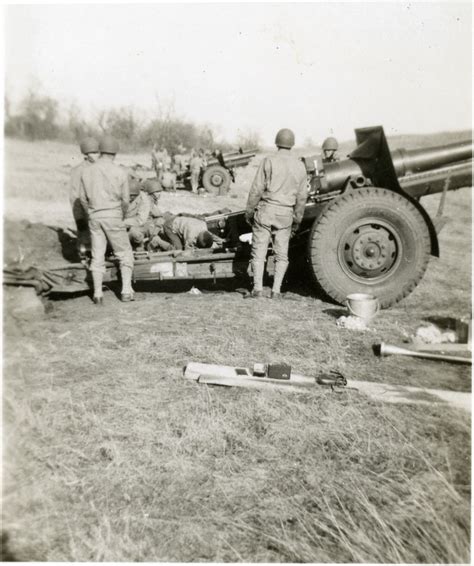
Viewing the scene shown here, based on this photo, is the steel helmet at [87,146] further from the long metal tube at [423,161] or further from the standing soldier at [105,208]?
the long metal tube at [423,161]

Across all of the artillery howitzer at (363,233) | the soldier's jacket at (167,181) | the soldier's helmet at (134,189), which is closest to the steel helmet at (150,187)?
the soldier's helmet at (134,189)

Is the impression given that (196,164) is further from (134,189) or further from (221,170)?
(134,189)

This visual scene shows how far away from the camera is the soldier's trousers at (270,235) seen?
5.49 metres

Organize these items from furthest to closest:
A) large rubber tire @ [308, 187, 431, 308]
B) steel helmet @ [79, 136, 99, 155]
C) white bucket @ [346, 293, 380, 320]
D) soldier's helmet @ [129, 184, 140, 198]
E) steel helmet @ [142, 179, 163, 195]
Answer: steel helmet @ [142, 179, 163, 195], soldier's helmet @ [129, 184, 140, 198], steel helmet @ [79, 136, 99, 155], large rubber tire @ [308, 187, 431, 308], white bucket @ [346, 293, 380, 320]

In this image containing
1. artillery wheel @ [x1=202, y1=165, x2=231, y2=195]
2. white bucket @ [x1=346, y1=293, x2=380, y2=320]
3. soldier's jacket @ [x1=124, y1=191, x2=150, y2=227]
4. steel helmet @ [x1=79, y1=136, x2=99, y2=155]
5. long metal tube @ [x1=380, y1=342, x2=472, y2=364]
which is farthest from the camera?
artillery wheel @ [x1=202, y1=165, x2=231, y2=195]

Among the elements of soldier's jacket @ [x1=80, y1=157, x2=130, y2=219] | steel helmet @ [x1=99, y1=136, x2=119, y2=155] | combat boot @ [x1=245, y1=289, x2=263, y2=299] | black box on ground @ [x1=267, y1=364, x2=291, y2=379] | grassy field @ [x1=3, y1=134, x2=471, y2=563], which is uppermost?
steel helmet @ [x1=99, y1=136, x2=119, y2=155]

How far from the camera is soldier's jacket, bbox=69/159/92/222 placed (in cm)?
572

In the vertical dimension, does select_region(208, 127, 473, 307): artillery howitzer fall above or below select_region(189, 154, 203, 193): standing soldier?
below

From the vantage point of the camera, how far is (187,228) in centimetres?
632

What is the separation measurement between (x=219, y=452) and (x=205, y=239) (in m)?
3.59

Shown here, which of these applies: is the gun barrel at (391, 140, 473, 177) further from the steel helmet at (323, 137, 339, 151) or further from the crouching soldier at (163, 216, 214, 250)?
the steel helmet at (323, 137, 339, 151)

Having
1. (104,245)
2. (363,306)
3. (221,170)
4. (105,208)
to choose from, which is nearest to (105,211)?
(105,208)

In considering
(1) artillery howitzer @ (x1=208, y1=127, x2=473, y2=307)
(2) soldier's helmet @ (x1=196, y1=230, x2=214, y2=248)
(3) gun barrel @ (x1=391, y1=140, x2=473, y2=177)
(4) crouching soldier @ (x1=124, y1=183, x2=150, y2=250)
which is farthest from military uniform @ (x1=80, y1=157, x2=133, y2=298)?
(3) gun barrel @ (x1=391, y1=140, x2=473, y2=177)

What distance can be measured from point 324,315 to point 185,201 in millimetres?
11170
